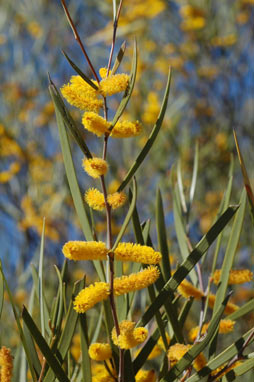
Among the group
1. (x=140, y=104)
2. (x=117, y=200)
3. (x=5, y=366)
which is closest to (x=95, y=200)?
(x=117, y=200)

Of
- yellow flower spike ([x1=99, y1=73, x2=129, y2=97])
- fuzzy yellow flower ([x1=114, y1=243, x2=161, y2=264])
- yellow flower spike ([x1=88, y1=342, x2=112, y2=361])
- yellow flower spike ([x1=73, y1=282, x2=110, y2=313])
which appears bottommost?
yellow flower spike ([x1=88, y1=342, x2=112, y2=361])

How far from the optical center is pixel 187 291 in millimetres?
442

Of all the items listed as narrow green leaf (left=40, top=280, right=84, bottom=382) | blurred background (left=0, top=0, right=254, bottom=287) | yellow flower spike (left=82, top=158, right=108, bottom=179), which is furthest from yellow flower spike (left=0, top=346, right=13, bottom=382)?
blurred background (left=0, top=0, right=254, bottom=287)

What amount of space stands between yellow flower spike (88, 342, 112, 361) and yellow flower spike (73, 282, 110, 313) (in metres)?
0.03

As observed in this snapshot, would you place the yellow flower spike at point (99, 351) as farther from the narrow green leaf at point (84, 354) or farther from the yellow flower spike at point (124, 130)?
the yellow flower spike at point (124, 130)

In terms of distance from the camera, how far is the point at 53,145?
298 centimetres

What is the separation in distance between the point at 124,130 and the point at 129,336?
14 cm

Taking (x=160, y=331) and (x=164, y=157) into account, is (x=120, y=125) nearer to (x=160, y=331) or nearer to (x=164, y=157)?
(x=160, y=331)

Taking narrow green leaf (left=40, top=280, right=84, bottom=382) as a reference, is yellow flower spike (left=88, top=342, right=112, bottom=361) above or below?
below

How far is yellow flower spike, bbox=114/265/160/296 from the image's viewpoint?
1.12 ft

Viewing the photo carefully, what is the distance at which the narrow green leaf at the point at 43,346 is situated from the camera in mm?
322

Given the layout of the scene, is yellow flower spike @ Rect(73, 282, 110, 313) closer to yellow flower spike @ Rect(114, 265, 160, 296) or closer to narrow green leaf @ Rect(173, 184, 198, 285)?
yellow flower spike @ Rect(114, 265, 160, 296)

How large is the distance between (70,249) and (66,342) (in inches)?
3.0

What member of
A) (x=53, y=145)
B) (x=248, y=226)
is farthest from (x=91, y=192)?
(x=53, y=145)
